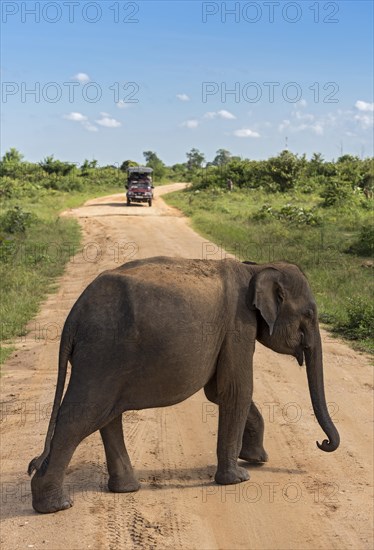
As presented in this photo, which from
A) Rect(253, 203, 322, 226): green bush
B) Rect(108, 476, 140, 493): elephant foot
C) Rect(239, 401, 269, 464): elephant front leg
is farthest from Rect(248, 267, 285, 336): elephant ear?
Rect(253, 203, 322, 226): green bush

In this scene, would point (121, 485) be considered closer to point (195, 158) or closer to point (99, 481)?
point (99, 481)

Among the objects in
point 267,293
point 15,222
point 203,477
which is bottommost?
point 203,477

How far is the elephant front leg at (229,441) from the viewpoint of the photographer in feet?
20.1

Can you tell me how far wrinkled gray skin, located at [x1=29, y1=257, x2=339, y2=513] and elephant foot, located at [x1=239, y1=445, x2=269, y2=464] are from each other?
0.38 m

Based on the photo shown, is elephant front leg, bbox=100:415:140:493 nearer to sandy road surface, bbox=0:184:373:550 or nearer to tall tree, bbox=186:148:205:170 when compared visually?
sandy road surface, bbox=0:184:373:550

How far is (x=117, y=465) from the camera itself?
5938mm

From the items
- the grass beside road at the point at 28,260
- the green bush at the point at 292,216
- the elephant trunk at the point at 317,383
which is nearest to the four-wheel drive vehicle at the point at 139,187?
the grass beside road at the point at 28,260

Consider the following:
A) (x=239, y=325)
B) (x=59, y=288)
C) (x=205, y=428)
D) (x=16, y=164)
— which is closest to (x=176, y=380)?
(x=239, y=325)

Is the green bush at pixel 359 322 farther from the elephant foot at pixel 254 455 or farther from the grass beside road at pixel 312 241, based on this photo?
the elephant foot at pixel 254 455

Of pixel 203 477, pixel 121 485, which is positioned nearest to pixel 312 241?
pixel 203 477

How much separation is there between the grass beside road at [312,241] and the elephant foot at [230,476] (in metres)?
5.20

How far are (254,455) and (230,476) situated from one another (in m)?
0.57

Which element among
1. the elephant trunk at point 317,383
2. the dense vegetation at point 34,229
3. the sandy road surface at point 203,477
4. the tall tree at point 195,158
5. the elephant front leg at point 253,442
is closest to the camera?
the sandy road surface at point 203,477

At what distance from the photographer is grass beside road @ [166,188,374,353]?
12.5 m
